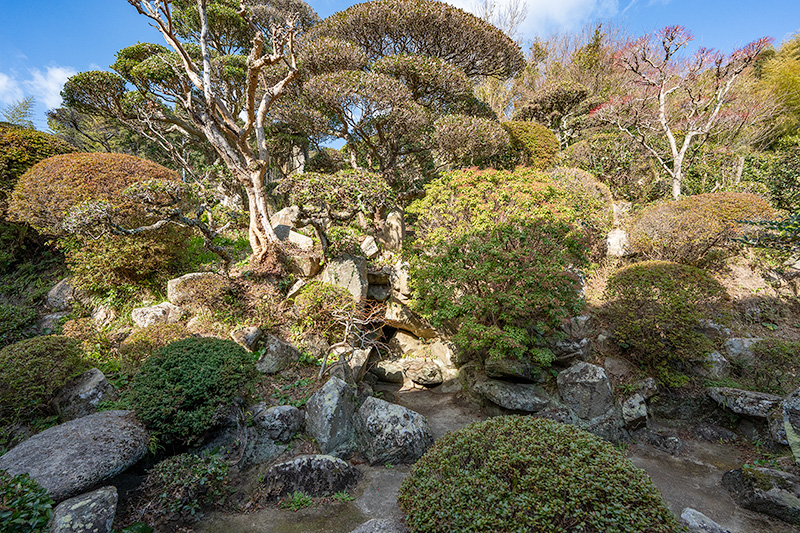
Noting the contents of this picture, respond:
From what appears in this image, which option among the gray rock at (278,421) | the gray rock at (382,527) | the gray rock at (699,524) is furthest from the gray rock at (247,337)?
the gray rock at (699,524)

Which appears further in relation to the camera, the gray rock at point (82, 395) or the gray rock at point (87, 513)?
the gray rock at point (82, 395)

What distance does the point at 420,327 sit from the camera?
968 centimetres

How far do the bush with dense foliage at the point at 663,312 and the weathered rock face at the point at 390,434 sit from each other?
5.07m

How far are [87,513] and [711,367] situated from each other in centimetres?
1051

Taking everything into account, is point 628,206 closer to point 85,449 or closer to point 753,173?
point 753,173

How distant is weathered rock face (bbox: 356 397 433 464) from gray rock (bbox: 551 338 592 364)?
A: 370 centimetres

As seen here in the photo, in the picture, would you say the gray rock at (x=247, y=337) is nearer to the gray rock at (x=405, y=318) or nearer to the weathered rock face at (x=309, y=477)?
the weathered rock face at (x=309, y=477)

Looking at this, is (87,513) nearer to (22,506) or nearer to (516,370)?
(22,506)

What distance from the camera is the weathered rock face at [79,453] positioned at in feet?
11.2

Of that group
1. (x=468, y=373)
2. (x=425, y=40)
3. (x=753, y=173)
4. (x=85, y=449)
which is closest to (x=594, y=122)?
(x=753, y=173)

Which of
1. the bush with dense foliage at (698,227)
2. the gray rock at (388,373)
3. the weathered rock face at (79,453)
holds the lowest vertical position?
the gray rock at (388,373)

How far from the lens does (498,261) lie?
6941mm

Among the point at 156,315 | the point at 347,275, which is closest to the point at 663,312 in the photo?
the point at 347,275

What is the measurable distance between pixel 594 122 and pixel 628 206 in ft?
23.2
